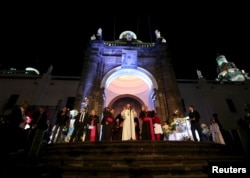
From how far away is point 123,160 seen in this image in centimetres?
526

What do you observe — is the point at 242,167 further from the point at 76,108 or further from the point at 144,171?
the point at 76,108

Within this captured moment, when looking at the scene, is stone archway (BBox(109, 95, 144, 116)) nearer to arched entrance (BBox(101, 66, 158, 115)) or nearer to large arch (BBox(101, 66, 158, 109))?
arched entrance (BBox(101, 66, 158, 115))

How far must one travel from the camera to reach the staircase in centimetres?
463

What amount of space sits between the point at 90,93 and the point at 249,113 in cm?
1107

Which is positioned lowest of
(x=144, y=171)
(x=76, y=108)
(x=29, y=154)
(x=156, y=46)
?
(x=144, y=171)

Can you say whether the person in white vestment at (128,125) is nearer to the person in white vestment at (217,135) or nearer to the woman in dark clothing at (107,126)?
the woman in dark clothing at (107,126)

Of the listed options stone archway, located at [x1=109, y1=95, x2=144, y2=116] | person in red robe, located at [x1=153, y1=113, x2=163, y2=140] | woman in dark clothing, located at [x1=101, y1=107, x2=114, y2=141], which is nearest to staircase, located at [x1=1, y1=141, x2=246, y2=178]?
woman in dark clothing, located at [x1=101, y1=107, x2=114, y2=141]

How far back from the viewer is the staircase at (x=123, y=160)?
15.2ft

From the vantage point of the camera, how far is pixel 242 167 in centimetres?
426

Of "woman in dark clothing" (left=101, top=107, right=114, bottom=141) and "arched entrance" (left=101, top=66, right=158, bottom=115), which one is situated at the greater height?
"arched entrance" (left=101, top=66, right=158, bottom=115)

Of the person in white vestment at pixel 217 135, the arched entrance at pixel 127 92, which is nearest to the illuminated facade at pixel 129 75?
the arched entrance at pixel 127 92

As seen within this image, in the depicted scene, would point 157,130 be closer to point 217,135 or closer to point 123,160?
→ point 123,160

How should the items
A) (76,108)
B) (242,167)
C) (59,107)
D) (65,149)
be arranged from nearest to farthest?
(242,167), (65,149), (76,108), (59,107)

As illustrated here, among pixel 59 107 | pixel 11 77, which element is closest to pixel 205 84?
pixel 59 107
